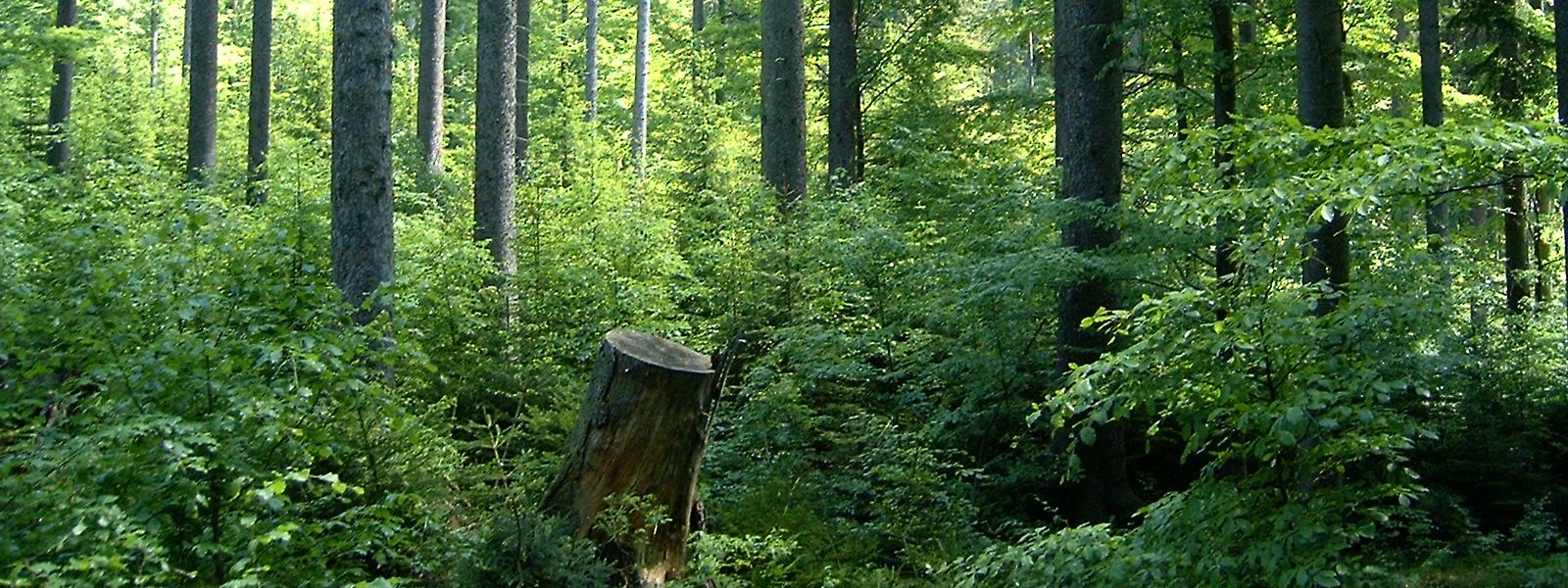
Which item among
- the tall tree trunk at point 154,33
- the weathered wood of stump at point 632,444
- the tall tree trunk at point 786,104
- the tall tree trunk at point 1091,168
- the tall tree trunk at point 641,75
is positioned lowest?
the weathered wood of stump at point 632,444

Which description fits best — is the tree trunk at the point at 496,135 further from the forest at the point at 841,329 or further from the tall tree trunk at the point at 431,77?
the tall tree trunk at the point at 431,77

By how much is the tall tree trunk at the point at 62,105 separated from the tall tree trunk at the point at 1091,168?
18010mm

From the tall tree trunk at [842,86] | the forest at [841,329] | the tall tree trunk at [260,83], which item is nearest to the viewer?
the forest at [841,329]

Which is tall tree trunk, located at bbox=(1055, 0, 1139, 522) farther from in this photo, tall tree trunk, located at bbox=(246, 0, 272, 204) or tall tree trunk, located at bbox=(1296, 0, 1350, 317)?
tall tree trunk, located at bbox=(246, 0, 272, 204)

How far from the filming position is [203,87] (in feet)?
67.2

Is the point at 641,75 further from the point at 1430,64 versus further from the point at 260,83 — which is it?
the point at 1430,64

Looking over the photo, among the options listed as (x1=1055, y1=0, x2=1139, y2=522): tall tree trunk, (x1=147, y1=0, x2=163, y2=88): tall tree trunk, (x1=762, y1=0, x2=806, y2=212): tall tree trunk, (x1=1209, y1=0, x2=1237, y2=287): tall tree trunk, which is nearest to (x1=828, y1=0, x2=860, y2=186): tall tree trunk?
(x1=762, y1=0, x2=806, y2=212): tall tree trunk

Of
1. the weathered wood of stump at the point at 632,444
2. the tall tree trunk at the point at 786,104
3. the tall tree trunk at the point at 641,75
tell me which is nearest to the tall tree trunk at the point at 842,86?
the tall tree trunk at the point at 786,104

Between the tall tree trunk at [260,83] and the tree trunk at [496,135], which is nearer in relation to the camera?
the tree trunk at [496,135]

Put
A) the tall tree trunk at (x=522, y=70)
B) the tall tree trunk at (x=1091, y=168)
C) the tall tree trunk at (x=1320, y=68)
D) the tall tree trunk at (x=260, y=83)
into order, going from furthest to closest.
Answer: the tall tree trunk at (x=522, y=70) → the tall tree trunk at (x=260, y=83) → the tall tree trunk at (x=1091, y=168) → the tall tree trunk at (x=1320, y=68)

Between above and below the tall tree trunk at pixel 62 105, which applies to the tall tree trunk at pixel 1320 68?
below

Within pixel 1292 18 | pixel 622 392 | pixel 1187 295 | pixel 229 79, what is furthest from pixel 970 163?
pixel 229 79

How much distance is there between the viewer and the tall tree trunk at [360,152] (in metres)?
9.81

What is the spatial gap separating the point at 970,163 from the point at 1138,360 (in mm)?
13716
